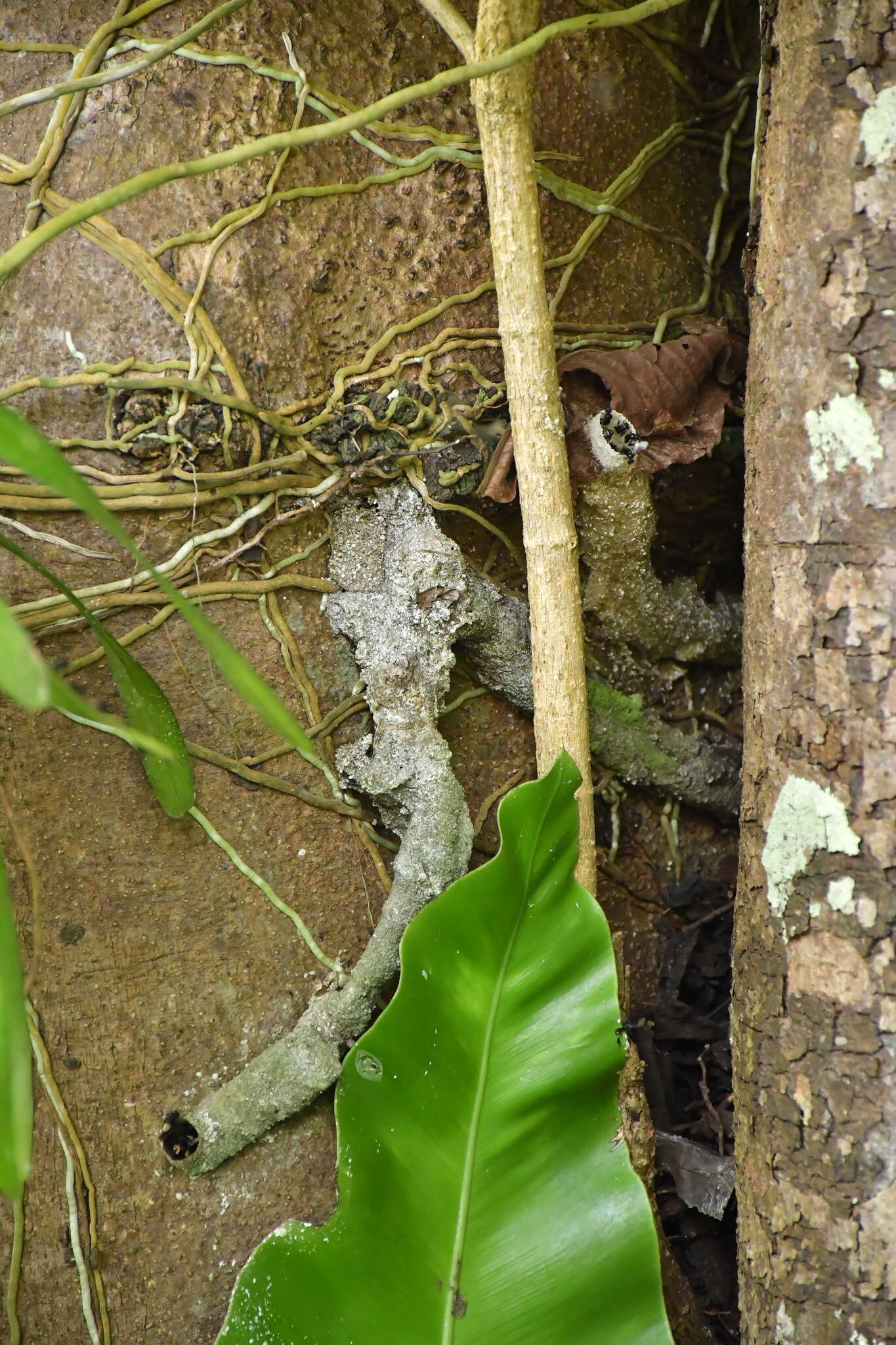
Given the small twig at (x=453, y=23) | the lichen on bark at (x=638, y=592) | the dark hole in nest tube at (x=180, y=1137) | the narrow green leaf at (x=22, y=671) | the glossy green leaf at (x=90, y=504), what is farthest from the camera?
the lichen on bark at (x=638, y=592)

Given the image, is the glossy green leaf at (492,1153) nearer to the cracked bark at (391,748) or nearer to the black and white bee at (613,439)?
the cracked bark at (391,748)

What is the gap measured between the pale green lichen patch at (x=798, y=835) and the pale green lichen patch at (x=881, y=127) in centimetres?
51

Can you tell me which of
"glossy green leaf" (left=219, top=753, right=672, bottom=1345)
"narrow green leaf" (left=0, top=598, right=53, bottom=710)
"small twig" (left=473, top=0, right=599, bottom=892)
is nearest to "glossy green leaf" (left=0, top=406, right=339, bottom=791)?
"narrow green leaf" (left=0, top=598, right=53, bottom=710)

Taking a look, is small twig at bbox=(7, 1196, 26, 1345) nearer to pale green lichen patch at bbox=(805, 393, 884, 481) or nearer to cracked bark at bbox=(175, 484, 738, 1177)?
cracked bark at bbox=(175, 484, 738, 1177)

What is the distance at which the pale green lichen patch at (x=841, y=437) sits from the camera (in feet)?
2.55

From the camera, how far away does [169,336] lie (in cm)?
102

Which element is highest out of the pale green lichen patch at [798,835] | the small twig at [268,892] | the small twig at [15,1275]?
the pale green lichen patch at [798,835]

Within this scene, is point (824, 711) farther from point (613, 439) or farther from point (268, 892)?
point (268, 892)

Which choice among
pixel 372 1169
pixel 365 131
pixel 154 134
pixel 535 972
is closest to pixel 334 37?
pixel 365 131

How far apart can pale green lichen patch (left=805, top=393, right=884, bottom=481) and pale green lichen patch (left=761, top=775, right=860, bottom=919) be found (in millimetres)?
262

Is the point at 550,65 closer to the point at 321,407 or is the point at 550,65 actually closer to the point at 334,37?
the point at 334,37

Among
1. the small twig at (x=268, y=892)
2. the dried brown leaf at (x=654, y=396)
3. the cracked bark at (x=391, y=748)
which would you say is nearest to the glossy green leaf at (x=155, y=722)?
the small twig at (x=268, y=892)

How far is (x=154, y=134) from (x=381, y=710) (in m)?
0.65

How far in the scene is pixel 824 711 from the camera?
2.64 ft
